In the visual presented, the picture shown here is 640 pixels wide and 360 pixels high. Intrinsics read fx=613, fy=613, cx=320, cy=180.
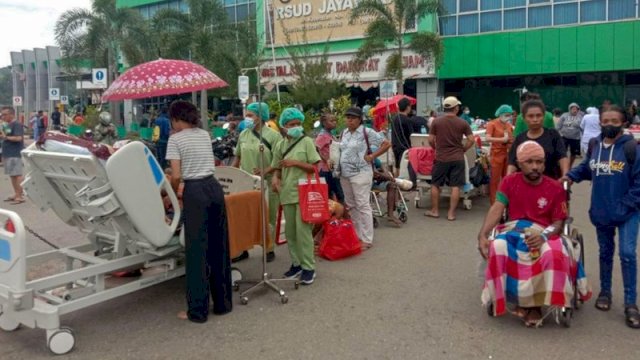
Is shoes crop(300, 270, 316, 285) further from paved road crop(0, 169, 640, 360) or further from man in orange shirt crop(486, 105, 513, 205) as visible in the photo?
man in orange shirt crop(486, 105, 513, 205)

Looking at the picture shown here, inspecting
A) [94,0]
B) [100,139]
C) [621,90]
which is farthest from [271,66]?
[100,139]

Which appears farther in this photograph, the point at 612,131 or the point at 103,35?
the point at 103,35

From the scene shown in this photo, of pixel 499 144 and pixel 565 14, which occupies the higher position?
pixel 565 14

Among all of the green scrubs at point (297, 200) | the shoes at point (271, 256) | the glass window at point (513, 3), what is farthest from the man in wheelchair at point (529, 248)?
the glass window at point (513, 3)

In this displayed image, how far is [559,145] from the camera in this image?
581 cm

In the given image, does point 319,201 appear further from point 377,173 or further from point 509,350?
point 377,173

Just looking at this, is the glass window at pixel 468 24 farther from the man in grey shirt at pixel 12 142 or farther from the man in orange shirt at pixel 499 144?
the man in grey shirt at pixel 12 142

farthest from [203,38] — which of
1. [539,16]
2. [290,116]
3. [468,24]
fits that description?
[290,116]

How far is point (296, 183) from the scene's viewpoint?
605 cm

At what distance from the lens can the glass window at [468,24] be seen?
3066 cm

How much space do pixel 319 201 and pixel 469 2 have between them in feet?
89.4

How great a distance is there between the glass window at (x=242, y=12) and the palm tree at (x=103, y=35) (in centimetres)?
940

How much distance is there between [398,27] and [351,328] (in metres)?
22.8

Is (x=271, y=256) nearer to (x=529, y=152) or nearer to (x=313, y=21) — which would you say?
(x=529, y=152)
